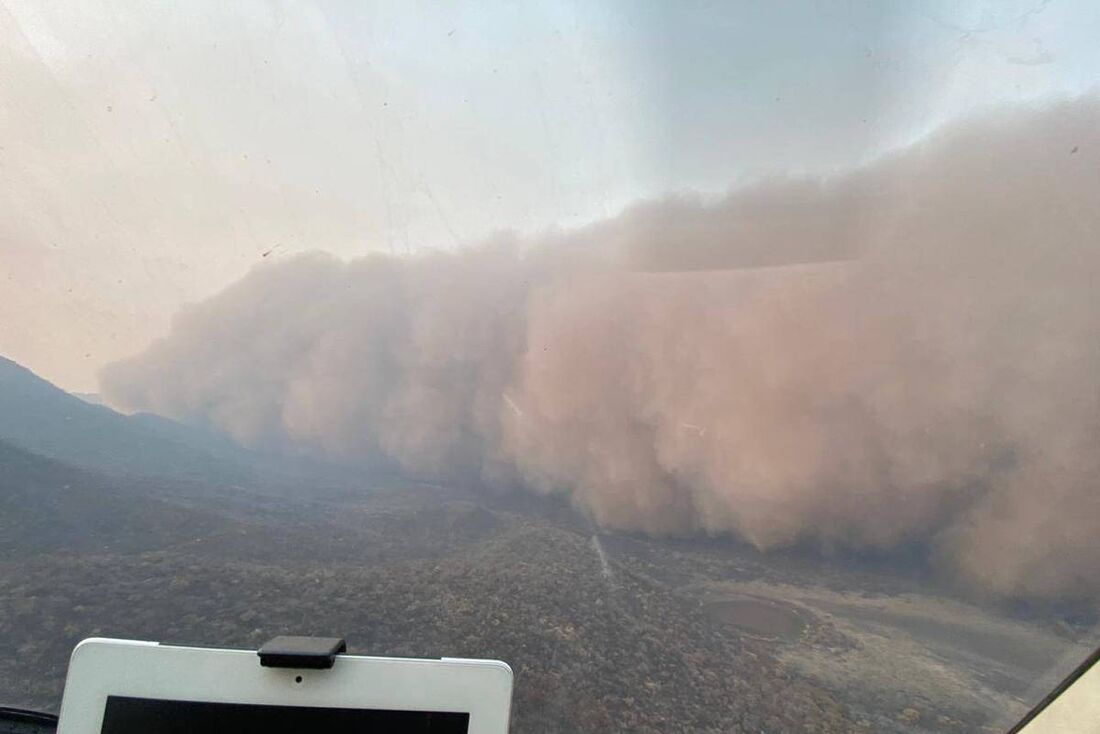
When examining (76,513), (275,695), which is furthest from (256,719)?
(76,513)

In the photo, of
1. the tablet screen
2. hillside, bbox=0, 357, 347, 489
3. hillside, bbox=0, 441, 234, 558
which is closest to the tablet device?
the tablet screen

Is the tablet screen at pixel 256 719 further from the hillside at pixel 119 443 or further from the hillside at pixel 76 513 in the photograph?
the hillside at pixel 119 443

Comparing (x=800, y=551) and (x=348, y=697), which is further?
(x=800, y=551)

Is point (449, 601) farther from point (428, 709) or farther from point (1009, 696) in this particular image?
point (1009, 696)

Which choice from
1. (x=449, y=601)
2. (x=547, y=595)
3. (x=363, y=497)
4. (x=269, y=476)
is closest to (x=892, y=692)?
(x=547, y=595)

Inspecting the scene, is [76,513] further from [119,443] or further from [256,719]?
[256,719]

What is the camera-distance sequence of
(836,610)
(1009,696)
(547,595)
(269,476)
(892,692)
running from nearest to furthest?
(1009,696) → (892,692) → (547,595) → (836,610) → (269,476)

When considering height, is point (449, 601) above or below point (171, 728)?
below
